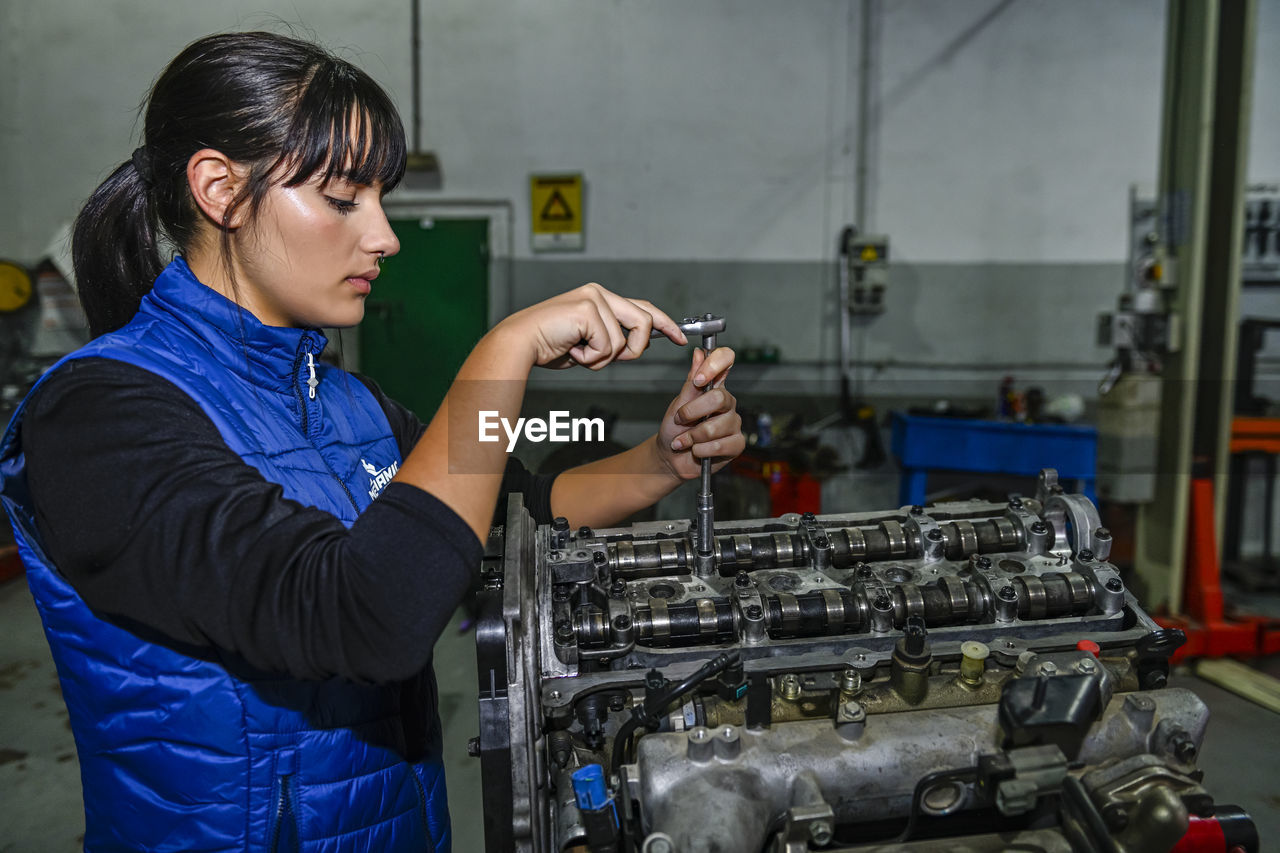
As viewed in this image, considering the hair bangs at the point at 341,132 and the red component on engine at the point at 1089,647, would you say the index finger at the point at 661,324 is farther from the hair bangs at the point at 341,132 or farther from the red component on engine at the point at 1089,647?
the red component on engine at the point at 1089,647

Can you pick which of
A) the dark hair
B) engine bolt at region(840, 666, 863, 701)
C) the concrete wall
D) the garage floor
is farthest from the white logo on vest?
the concrete wall

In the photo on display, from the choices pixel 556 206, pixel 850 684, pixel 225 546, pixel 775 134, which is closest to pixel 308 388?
pixel 225 546

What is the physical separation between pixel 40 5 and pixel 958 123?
572 centimetres

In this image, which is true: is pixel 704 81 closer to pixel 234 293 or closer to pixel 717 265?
pixel 717 265

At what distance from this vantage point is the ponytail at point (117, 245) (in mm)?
974

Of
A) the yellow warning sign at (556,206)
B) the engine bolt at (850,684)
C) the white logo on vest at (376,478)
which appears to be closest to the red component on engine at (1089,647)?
the engine bolt at (850,684)

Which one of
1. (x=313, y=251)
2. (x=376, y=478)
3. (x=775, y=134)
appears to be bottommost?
(x=376, y=478)

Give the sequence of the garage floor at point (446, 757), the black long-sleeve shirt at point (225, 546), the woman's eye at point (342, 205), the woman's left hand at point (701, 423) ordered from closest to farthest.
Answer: the black long-sleeve shirt at point (225, 546), the woman's eye at point (342, 205), the woman's left hand at point (701, 423), the garage floor at point (446, 757)

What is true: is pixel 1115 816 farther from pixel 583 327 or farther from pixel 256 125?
pixel 256 125

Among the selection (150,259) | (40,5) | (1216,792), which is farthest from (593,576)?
(40,5)

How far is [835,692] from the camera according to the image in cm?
96

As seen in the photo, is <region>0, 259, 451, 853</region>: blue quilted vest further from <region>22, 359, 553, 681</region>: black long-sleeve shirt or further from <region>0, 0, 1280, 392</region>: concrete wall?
<region>0, 0, 1280, 392</region>: concrete wall

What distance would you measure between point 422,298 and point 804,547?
3.81 metres

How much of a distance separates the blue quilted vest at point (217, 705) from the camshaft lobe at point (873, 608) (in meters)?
0.42
